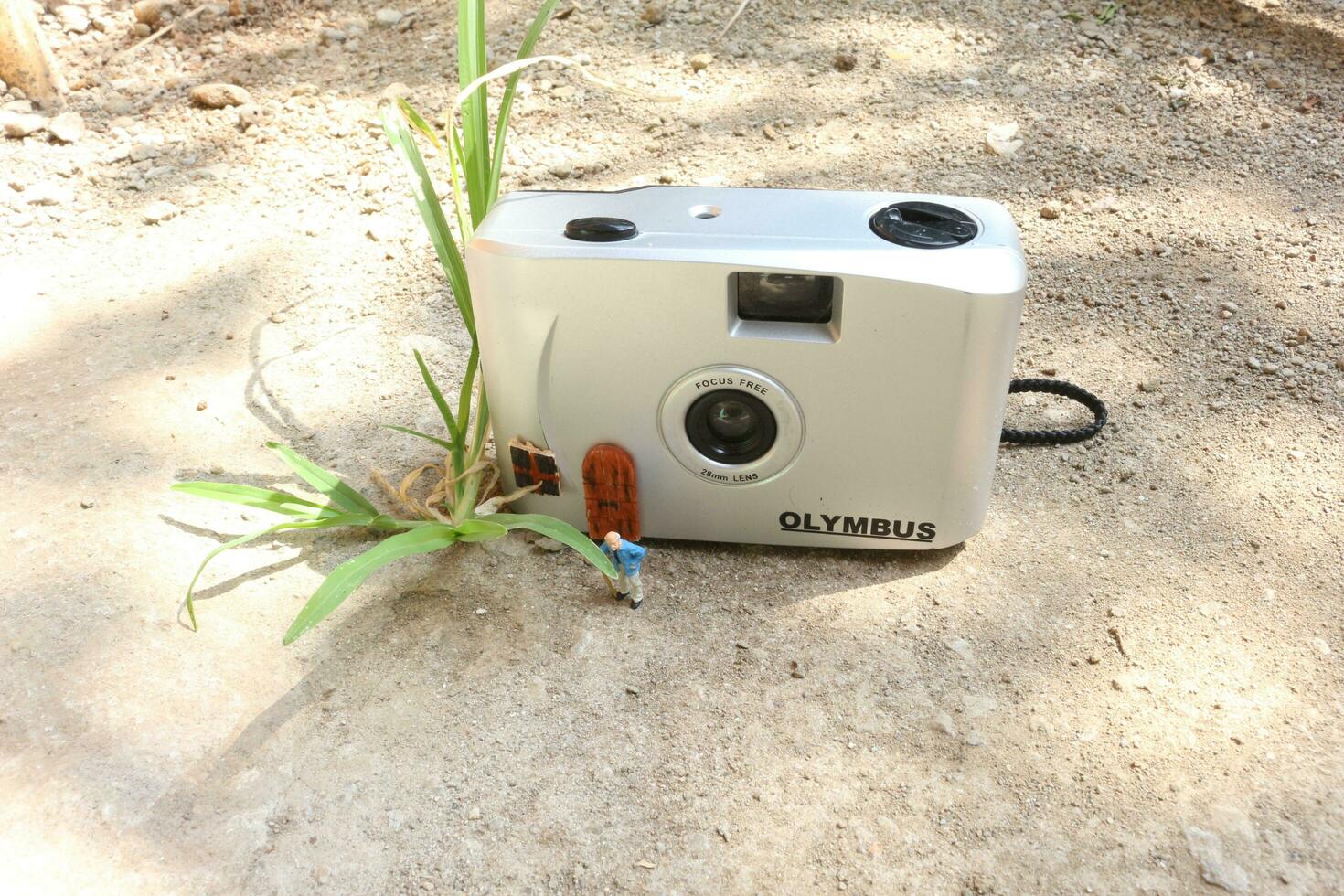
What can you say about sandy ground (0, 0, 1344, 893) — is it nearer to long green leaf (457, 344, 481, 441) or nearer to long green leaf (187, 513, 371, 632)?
long green leaf (187, 513, 371, 632)

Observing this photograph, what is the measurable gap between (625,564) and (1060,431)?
2.91 feet

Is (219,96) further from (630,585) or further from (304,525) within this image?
(630,585)

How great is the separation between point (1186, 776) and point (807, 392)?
0.70m

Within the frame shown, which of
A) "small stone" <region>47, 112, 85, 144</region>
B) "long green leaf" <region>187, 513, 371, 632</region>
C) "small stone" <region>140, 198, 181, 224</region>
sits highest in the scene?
"small stone" <region>47, 112, 85, 144</region>

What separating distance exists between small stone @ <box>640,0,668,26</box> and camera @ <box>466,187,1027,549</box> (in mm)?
1765

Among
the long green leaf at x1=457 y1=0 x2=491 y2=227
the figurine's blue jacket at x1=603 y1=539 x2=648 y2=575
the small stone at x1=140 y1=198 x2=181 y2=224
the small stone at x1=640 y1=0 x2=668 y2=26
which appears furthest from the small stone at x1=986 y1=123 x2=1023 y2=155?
the small stone at x1=140 y1=198 x2=181 y2=224

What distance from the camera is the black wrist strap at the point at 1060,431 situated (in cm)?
194

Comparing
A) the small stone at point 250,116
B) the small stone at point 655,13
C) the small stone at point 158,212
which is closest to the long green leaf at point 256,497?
the small stone at point 158,212

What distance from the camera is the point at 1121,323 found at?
88.7 inches

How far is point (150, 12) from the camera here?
3320 mm

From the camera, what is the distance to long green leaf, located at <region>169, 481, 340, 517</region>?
1.63 meters

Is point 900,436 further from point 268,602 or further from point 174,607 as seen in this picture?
point 174,607

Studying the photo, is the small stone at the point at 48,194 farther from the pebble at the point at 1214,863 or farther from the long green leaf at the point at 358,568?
the pebble at the point at 1214,863

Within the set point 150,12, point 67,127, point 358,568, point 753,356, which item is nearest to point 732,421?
point 753,356
